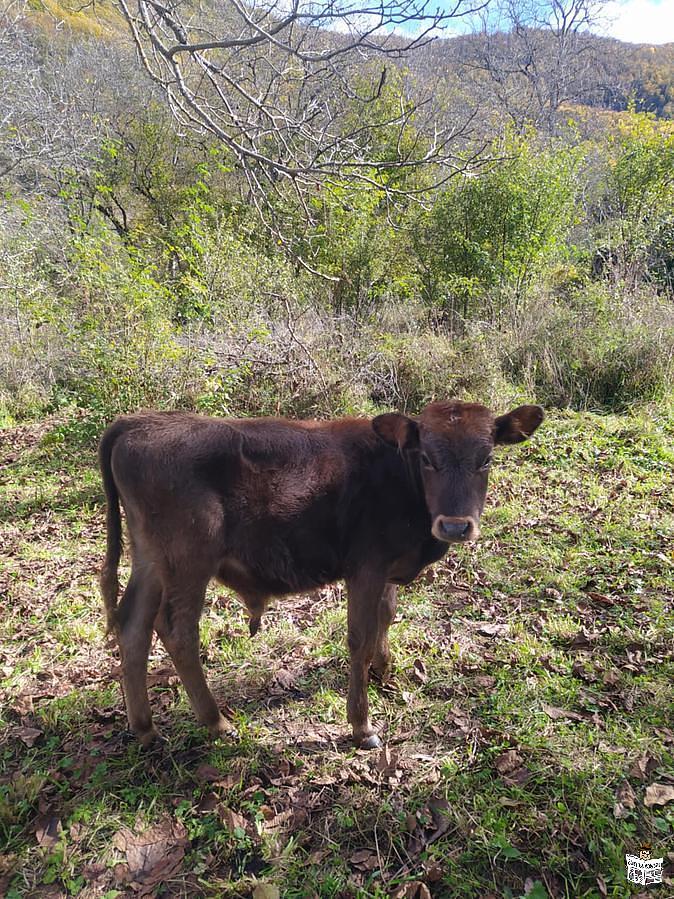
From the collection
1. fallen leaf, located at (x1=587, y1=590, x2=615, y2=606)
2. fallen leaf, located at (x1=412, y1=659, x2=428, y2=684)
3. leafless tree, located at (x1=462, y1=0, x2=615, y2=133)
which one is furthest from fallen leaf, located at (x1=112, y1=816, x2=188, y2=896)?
leafless tree, located at (x1=462, y1=0, x2=615, y2=133)

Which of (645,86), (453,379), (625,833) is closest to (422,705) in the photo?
(625,833)

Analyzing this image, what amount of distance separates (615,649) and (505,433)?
1.89 m

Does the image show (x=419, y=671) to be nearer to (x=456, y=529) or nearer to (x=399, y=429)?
(x=456, y=529)

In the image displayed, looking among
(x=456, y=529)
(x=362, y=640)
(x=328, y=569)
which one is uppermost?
(x=456, y=529)

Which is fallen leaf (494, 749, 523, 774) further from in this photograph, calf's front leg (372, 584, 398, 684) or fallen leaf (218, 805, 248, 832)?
fallen leaf (218, 805, 248, 832)

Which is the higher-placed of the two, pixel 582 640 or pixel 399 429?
pixel 399 429

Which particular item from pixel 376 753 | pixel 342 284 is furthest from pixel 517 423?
pixel 342 284

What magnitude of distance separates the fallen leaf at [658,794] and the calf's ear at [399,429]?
6.97 ft

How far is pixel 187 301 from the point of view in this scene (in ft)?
27.9

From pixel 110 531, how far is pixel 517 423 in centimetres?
253

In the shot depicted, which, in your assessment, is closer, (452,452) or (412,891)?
(412,891)

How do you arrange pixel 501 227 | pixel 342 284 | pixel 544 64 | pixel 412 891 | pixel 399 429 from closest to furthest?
1. pixel 412 891
2. pixel 399 429
3. pixel 501 227
4. pixel 342 284
5. pixel 544 64

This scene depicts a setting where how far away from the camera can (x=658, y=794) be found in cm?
257

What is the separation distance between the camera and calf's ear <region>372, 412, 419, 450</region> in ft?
9.86
